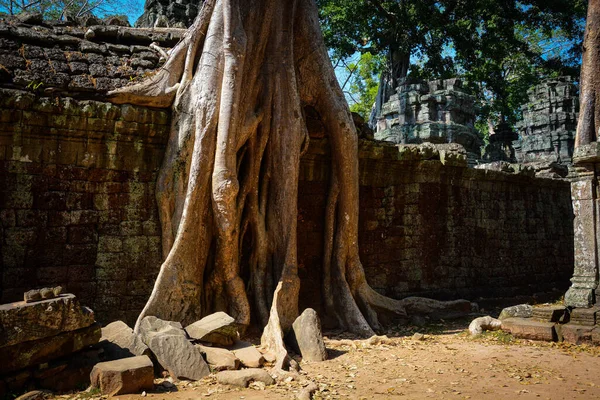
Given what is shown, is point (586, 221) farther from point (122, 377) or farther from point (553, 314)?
point (122, 377)

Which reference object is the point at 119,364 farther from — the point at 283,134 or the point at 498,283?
the point at 498,283

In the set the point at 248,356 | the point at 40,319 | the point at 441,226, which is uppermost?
the point at 441,226

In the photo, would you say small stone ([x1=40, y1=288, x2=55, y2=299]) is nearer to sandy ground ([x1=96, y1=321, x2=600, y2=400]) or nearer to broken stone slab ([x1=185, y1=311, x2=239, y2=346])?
sandy ground ([x1=96, y1=321, x2=600, y2=400])

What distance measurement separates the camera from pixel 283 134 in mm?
5547

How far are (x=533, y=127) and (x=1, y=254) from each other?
15.1m

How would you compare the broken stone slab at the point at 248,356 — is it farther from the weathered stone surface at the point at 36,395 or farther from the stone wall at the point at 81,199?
the weathered stone surface at the point at 36,395

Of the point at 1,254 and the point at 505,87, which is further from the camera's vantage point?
the point at 505,87

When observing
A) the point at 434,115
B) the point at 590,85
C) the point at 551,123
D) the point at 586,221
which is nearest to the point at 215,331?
the point at 586,221

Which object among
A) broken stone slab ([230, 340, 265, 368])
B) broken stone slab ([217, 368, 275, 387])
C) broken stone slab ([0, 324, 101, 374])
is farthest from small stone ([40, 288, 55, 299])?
broken stone slab ([230, 340, 265, 368])

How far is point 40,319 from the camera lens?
335 centimetres

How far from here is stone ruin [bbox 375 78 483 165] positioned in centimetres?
1265

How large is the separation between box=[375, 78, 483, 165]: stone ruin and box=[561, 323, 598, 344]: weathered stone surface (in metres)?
7.18

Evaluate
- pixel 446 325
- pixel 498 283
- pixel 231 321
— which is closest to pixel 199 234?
pixel 231 321

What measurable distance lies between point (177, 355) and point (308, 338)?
1.21 metres
